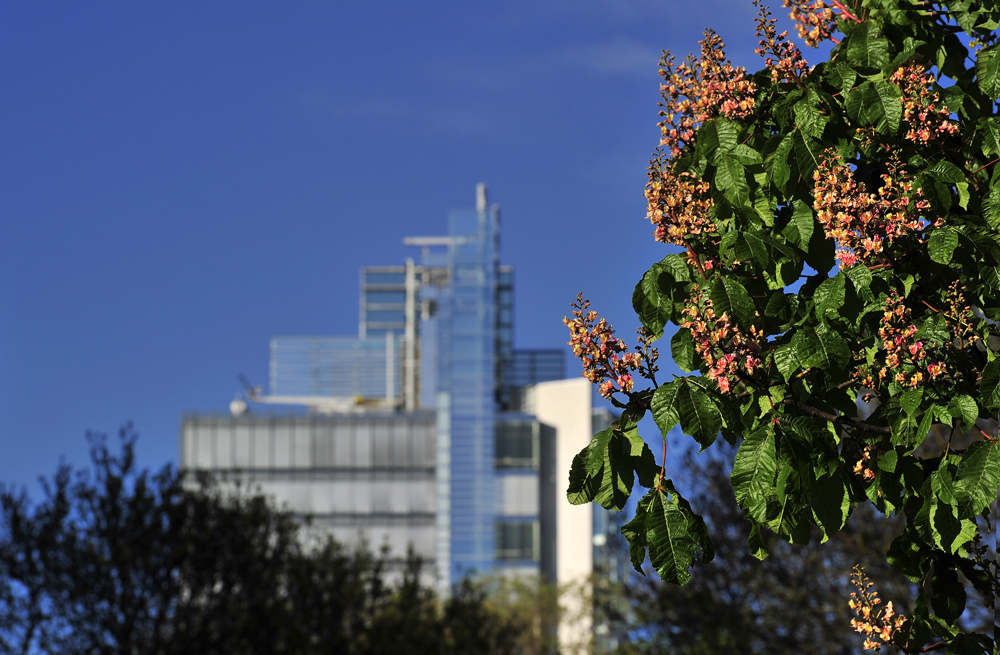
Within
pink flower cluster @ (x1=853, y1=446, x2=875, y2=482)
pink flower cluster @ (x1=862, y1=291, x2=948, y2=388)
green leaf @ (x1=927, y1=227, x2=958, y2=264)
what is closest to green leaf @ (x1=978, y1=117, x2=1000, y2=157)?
green leaf @ (x1=927, y1=227, x2=958, y2=264)

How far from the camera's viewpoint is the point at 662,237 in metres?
5.39

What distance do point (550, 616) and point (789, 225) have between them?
2275 inches

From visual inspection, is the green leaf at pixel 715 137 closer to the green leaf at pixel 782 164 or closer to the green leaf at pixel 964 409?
the green leaf at pixel 782 164

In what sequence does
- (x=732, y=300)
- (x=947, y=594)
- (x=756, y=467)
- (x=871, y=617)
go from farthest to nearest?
(x=947, y=594), (x=871, y=617), (x=732, y=300), (x=756, y=467)

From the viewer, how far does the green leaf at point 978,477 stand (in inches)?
171

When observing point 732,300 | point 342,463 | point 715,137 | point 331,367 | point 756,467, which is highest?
point 331,367

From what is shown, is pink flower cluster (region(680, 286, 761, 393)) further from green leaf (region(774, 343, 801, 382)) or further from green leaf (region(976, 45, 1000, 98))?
green leaf (region(976, 45, 1000, 98))

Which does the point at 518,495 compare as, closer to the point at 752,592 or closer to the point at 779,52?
the point at 752,592

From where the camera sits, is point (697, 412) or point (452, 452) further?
point (452, 452)

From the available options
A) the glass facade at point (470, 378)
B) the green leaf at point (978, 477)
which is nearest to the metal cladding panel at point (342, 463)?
the glass facade at point (470, 378)

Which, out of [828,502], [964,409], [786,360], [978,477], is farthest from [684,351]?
[978,477]

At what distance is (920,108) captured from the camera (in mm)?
5078

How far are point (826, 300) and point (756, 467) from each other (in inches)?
→ 28.4

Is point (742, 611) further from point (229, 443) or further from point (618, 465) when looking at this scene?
point (229, 443)
